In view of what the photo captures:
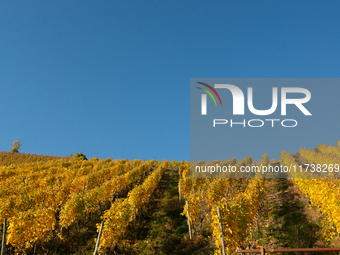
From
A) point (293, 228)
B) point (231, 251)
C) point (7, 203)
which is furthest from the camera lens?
point (293, 228)

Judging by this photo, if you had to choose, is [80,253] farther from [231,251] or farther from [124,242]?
[231,251]

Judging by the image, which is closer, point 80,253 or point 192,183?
point 80,253

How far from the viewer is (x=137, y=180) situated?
25.2 m

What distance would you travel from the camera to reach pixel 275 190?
20.2 m

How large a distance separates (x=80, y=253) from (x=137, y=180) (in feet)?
50.2

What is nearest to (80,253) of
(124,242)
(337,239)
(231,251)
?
(124,242)

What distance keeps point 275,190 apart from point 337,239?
10.7m

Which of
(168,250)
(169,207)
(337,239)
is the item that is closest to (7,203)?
(168,250)

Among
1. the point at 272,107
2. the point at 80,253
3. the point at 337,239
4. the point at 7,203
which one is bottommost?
the point at 80,253

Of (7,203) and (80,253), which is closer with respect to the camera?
(80,253)

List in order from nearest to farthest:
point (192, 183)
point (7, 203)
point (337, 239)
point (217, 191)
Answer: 1. point (337, 239)
2. point (7, 203)
3. point (217, 191)
4. point (192, 183)

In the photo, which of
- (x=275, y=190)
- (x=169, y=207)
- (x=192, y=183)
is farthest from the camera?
(x=275, y=190)

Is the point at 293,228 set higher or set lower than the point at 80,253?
higher

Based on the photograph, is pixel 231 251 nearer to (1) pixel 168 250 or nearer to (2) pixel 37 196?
(1) pixel 168 250
